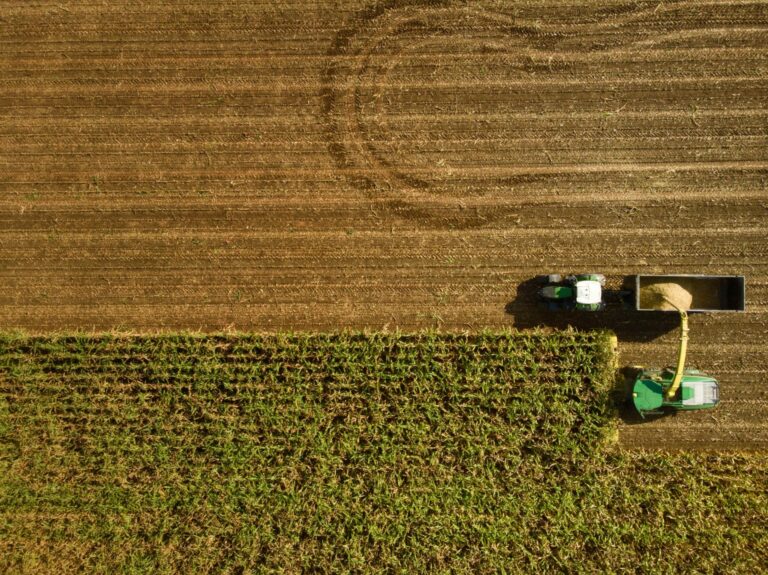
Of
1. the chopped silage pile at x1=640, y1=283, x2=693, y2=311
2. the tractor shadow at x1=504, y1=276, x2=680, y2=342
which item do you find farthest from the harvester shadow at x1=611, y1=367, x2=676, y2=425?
the chopped silage pile at x1=640, y1=283, x2=693, y2=311

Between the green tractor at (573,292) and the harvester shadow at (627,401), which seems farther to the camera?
the harvester shadow at (627,401)

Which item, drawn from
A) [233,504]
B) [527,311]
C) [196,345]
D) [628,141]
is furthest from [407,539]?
[628,141]

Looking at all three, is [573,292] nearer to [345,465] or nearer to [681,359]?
[681,359]

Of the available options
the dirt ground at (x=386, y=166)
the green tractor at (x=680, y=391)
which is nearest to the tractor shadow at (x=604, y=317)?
the dirt ground at (x=386, y=166)

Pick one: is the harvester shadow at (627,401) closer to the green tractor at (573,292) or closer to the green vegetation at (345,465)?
the green vegetation at (345,465)

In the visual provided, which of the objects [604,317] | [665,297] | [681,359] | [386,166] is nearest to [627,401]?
[681,359]
